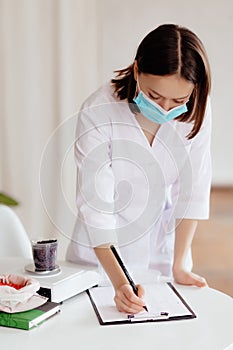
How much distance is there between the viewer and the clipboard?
1400 millimetres

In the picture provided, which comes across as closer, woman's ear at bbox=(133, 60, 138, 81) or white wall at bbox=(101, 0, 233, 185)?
woman's ear at bbox=(133, 60, 138, 81)

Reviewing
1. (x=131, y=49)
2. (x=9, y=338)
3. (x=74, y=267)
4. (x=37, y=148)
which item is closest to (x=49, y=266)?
(x=74, y=267)

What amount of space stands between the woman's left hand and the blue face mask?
40cm

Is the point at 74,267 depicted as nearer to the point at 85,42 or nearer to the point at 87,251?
the point at 87,251

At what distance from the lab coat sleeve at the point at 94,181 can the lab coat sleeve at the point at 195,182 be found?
24 cm

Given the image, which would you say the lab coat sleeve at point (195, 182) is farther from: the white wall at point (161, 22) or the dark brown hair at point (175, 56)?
the white wall at point (161, 22)

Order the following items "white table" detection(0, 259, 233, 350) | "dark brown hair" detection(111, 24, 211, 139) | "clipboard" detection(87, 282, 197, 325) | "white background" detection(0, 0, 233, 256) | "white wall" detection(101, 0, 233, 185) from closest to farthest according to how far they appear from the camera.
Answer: "white table" detection(0, 259, 233, 350)
"clipboard" detection(87, 282, 197, 325)
"dark brown hair" detection(111, 24, 211, 139)
"white background" detection(0, 0, 233, 256)
"white wall" detection(101, 0, 233, 185)

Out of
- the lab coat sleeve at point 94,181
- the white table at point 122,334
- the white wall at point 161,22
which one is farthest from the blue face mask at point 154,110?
the white wall at point 161,22

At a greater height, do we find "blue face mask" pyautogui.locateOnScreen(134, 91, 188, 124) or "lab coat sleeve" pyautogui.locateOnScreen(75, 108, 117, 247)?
"blue face mask" pyautogui.locateOnScreen(134, 91, 188, 124)

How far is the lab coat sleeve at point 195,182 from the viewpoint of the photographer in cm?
174

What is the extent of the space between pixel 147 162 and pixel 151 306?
1.38 feet

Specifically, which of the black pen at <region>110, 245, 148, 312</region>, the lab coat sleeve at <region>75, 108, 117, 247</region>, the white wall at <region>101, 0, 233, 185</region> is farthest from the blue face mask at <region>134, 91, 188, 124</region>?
the white wall at <region>101, 0, 233, 185</region>

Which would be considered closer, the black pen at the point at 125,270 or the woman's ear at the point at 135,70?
the black pen at the point at 125,270

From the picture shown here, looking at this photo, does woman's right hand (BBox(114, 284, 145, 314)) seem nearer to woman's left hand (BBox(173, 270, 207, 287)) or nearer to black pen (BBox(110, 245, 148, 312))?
black pen (BBox(110, 245, 148, 312))
